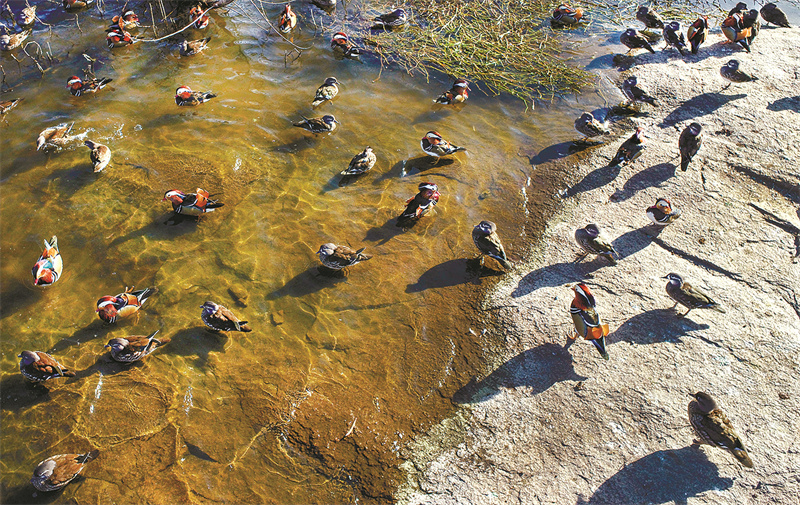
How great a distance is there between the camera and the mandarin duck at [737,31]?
1173cm

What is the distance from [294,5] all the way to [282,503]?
13236 mm

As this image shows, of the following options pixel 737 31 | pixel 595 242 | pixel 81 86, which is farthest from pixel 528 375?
pixel 737 31

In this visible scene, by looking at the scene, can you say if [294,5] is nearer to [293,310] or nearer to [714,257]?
[293,310]

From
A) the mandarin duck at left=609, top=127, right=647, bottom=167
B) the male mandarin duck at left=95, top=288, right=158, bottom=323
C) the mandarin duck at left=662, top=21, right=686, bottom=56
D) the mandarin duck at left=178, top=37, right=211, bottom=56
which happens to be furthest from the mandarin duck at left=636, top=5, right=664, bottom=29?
the male mandarin duck at left=95, top=288, right=158, bottom=323

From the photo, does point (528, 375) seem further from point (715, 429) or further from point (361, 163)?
point (361, 163)

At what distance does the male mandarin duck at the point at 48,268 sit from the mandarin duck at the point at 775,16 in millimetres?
17961

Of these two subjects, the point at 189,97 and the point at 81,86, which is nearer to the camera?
the point at 189,97

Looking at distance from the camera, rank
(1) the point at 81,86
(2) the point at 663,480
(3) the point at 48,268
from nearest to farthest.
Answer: (2) the point at 663,480 < (3) the point at 48,268 < (1) the point at 81,86

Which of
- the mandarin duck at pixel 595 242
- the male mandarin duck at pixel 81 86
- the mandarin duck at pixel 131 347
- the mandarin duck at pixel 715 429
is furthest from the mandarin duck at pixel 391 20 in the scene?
the mandarin duck at pixel 715 429

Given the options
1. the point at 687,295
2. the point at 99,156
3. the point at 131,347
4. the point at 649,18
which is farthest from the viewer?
the point at 649,18

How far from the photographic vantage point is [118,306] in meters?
6.24

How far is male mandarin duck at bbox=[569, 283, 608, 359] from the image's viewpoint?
237 inches

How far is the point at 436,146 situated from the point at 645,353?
4889mm

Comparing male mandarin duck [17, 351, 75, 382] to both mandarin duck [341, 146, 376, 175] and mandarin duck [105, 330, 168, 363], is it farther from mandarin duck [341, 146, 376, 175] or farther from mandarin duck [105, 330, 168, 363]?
mandarin duck [341, 146, 376, 175]
